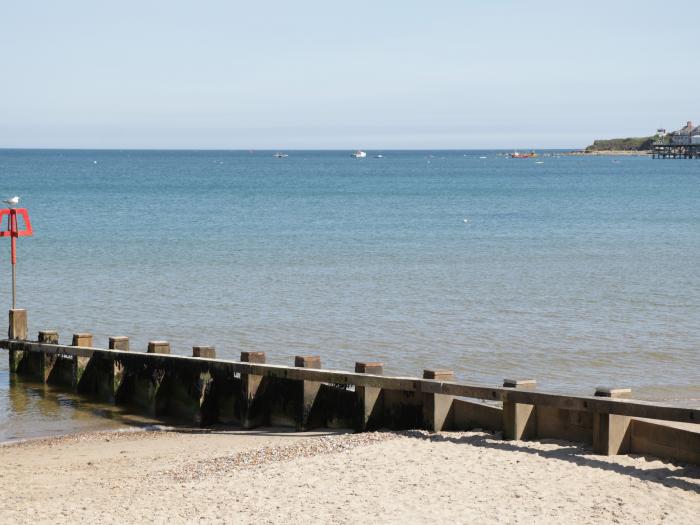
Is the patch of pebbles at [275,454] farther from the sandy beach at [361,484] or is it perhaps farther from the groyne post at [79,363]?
the groyne post at [79,363]

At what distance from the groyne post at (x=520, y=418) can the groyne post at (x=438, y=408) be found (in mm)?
1008

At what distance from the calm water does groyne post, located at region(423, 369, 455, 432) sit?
6.01 metres

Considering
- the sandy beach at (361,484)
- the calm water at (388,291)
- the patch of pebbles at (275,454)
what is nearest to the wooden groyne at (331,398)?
the sandy beach at (361,484)

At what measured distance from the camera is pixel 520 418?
13.4 meters

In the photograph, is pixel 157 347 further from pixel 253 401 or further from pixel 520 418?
pixel 520 418

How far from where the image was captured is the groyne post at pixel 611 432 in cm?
1237

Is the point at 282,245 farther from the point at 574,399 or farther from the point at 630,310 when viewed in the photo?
the point at 574,399

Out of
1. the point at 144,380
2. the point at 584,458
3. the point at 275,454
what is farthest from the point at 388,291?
the point at 584,458

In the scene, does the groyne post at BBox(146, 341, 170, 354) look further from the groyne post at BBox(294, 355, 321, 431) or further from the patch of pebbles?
the patch of pebbles

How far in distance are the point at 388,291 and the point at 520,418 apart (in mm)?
19682

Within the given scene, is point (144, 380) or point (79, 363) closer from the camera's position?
point (144, 380)

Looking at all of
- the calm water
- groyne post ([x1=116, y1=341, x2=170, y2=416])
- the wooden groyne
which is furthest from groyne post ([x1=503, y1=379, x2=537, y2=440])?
groyne post ([x1=116, y1=341, x2=170, y2=416])

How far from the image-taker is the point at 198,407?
17.3 meters

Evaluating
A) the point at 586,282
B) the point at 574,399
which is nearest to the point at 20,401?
the point at 574,399
